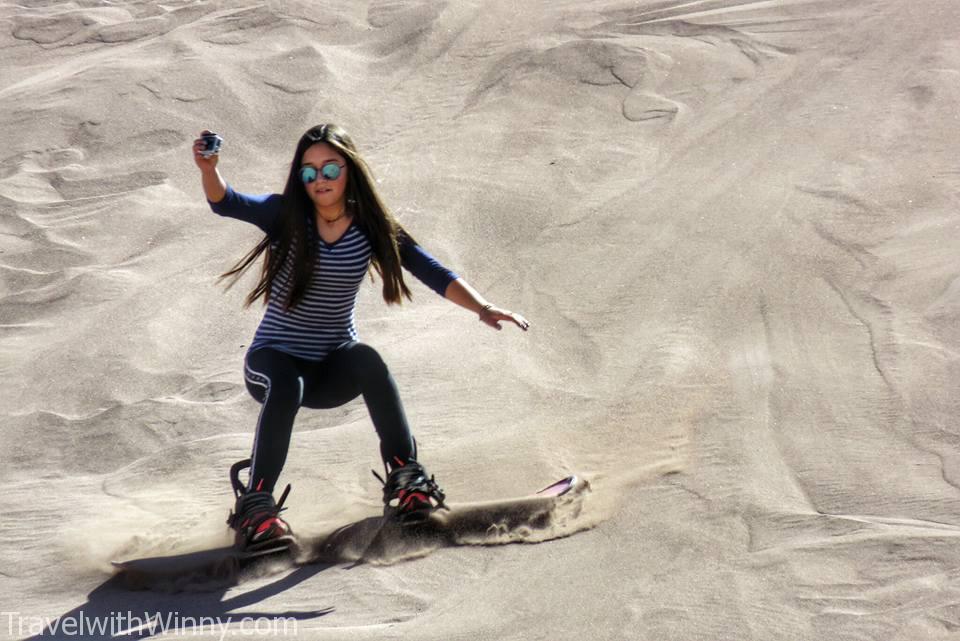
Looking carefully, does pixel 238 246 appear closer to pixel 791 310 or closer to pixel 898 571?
pixel 791 310

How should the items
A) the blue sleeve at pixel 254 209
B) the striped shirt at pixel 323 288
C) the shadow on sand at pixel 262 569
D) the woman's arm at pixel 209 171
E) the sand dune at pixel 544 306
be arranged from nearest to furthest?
1. the shadow on sand at pixel 262 569
2. the sand dune at pixel 544 306
3. the woman's arm at pixel 209 171
4. the blue sleeve at pixel 254 209
5. the striped shirt at pixel 323 288

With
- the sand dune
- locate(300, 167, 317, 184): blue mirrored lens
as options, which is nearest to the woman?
locate(300, 167, 317, 184): blue mirrored lens

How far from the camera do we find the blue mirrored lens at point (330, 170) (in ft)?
13.9

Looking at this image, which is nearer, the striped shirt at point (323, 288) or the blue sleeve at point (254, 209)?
the blue sleeve at point (254, 209)

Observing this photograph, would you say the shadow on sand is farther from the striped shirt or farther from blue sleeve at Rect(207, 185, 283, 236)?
blue sleeve at Rect(207, 185, 283, 236)

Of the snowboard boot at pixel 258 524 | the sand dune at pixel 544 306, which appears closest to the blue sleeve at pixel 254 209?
the snowboard boot at pixel 258 524

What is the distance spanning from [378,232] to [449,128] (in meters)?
4.05

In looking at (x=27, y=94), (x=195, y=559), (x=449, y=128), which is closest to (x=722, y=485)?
(x=195, y=559)

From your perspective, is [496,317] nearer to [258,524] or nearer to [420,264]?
[420,264]

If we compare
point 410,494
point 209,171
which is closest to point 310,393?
point 410,494

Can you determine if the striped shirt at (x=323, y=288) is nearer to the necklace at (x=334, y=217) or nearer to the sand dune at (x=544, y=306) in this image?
the necklace at (x=334, y=217)

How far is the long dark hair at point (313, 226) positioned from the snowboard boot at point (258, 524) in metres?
0.68

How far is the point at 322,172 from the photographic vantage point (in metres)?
4.25

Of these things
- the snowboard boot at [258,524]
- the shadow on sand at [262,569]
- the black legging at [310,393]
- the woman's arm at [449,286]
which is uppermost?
the woman's arm at [449,286]
